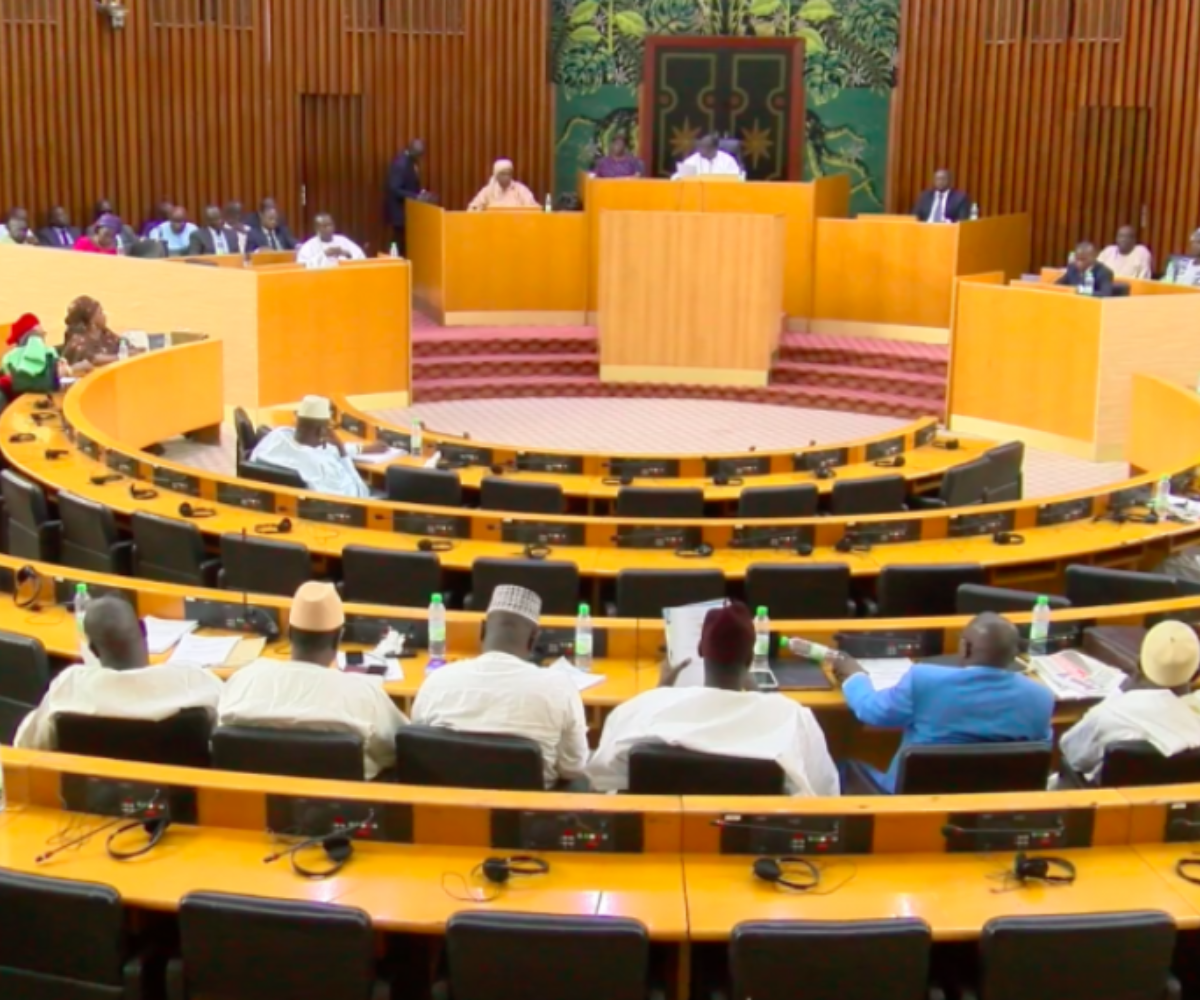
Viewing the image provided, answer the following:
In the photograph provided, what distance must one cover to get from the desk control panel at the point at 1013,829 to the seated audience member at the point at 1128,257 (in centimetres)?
1143

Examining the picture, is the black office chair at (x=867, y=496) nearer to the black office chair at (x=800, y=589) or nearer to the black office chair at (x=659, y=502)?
the black office chair at (x=659, y=502)

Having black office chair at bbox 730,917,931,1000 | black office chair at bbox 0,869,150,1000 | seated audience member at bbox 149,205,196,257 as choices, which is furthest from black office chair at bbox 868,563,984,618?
seated audience member at bbox 149,205,196,257

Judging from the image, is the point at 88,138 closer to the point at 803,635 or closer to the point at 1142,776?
the point at 803,635

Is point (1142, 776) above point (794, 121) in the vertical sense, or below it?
below

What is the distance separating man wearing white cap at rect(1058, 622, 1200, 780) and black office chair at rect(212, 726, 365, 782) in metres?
2.18

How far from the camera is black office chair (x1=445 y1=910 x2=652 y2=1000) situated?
3.61 m

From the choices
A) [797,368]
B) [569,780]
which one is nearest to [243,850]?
[569,780]

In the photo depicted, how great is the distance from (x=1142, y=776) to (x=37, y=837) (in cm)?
307

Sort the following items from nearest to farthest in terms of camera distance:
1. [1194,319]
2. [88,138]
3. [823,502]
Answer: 1. [823,502]
2. [1194,319]
3. [88,138]

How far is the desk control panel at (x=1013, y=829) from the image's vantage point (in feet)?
14.0

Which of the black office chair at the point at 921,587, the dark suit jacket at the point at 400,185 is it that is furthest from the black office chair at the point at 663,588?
the dark suit jacket at the point at 400,185

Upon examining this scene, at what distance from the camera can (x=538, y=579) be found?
6840mm

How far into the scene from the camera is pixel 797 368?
47.6 ft

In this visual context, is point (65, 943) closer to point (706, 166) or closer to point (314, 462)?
point (314, 462)
